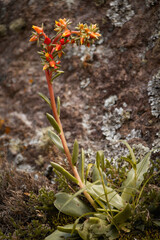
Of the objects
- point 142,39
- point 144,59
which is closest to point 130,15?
point 142,39

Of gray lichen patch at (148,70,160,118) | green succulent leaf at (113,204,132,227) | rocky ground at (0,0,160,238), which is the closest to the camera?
green succulent leaf at (113,204,132,227)

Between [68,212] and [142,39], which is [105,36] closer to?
[142,39]

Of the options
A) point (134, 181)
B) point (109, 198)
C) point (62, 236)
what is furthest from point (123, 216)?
point (62, 236)

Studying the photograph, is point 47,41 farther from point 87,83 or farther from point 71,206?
point 87,83

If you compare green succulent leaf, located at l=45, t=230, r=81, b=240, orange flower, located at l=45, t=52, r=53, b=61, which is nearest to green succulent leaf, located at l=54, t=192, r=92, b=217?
green succulent leaf, located at l=45, t=230, r=81, b=240

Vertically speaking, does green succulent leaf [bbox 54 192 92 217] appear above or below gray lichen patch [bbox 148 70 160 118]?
below

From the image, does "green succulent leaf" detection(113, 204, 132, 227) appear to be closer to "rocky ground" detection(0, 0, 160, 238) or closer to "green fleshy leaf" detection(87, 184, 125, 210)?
"green fleshy leaf" detection(87, 184, 125, 210)

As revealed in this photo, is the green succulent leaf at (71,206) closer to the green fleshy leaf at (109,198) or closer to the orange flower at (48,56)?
the green fleshy leaf at (109,198)

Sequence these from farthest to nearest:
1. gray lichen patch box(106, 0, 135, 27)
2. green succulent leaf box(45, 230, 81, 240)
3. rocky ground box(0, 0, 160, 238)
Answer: gray lichen patch box(106, 0, 135, 27) < rocky ground box(0, 0, 160, 238) < green succulent leaf box(45, 230, 81, 240)
